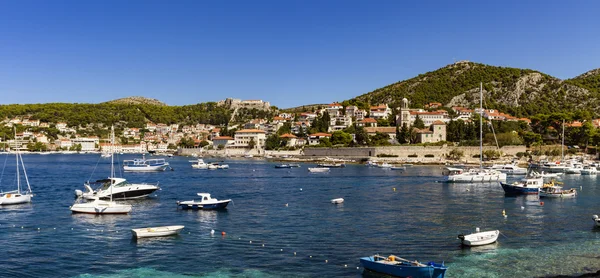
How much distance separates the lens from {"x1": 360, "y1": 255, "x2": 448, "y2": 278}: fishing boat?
1485 cm

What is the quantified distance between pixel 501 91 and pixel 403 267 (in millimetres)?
150169

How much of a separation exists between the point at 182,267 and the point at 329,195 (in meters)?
22.3

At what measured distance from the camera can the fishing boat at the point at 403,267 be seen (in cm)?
1485

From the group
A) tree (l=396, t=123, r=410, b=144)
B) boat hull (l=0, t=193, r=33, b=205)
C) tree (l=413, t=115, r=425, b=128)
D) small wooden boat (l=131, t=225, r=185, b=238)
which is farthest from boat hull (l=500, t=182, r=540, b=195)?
tree (l=413, t=115, r=425, b=128)

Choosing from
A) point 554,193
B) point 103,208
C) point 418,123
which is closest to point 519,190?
point 554,193

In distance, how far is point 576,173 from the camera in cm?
6128

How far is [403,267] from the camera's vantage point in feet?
49.9

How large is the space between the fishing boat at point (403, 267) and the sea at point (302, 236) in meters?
0.36

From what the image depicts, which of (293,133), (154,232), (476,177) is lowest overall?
(154,232)

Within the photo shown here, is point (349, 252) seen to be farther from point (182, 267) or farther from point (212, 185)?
point (212, 185)

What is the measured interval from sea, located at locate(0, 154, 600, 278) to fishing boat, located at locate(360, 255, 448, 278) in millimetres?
363

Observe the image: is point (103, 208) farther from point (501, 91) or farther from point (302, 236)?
point (501, 91)

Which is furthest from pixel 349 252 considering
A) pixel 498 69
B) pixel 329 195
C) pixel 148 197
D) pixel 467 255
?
pixel 498 69

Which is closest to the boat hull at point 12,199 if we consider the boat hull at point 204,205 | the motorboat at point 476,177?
the boat hull at point 204,205
